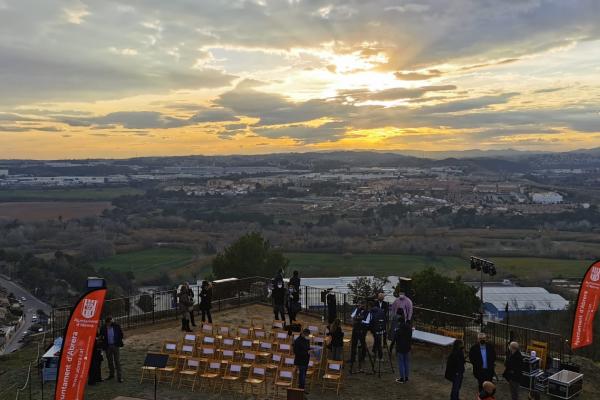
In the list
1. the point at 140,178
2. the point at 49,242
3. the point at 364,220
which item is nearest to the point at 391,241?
the point at 364,220

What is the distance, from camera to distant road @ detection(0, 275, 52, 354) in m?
45.9

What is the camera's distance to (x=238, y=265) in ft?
107

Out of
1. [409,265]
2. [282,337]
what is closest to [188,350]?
[282,337]

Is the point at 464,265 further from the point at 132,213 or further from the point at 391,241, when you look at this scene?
the point at 132,213

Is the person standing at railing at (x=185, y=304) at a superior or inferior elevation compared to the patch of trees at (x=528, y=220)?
superior

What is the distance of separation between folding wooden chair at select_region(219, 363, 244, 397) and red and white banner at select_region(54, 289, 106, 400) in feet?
11.5

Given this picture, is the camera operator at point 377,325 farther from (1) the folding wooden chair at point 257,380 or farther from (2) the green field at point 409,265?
(2) the green field at point 409,265

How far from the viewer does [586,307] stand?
43.5 feet

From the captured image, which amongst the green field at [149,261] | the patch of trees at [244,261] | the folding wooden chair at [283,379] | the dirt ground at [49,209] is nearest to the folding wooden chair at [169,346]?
the folding wooden chair at [283,379]

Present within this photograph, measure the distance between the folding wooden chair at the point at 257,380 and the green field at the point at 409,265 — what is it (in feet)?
145

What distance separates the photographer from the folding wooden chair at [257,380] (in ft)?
38.8

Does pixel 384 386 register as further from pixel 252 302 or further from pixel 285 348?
pixel 252 302

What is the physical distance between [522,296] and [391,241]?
36.3m

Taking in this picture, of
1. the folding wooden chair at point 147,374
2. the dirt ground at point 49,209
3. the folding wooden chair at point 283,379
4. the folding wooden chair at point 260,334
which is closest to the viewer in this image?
the folding wooden chair at point 283,379
